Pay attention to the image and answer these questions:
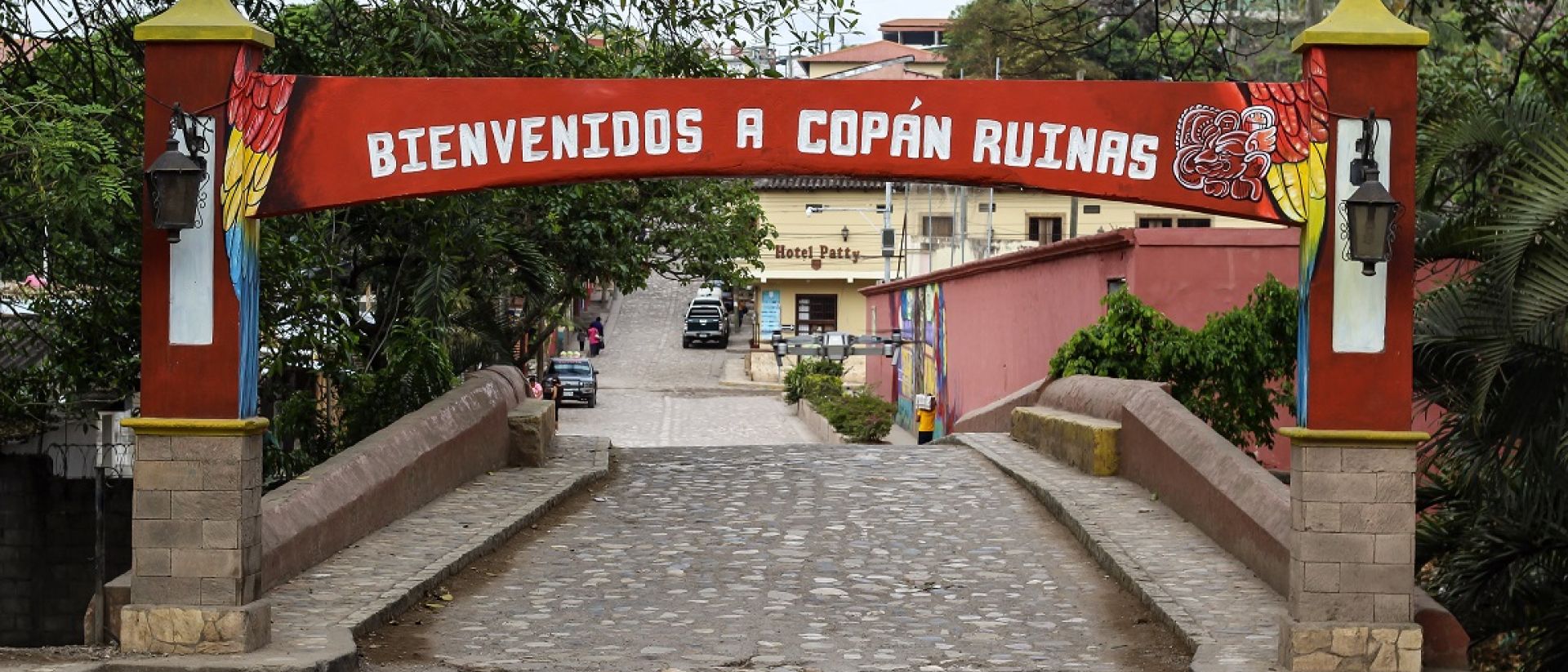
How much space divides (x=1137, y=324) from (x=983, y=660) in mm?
7831

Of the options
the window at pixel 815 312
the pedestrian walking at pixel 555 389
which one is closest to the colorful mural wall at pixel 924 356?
the pedestrian walking at pixel 555 389

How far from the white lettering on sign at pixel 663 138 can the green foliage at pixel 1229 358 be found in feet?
24.1

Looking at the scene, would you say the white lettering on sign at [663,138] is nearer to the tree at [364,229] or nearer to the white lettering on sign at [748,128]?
the white lettering on sign at [748,128]

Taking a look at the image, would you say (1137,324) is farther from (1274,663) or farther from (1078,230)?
(1078,230)

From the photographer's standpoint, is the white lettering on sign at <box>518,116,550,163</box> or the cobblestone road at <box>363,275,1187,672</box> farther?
the cobblestone road at <box>363,275,1187,672</box>

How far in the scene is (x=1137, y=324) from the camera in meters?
15.3

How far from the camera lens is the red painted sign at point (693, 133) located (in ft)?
24.4

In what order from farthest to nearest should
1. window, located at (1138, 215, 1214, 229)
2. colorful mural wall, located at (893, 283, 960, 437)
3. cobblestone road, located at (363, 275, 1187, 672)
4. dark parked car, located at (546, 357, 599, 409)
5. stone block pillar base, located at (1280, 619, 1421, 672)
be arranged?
window, located at (1138, 215, 1214, 229) → dark parked car, located at (546, 357, 599, 409) → colorful mural wall, located at (893, 283, 960, 437) → cobblestone road, located at (363, 275, 1187, 672) → stone block pillar base, located at (1280, 619, 1421, 672)

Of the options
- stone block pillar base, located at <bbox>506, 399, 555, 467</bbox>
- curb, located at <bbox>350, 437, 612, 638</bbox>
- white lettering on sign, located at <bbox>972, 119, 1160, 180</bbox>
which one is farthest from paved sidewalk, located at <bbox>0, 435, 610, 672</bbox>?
white lettering on sign, located at <bbox>972, 119, 1160, 180</bbox>

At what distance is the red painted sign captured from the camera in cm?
745

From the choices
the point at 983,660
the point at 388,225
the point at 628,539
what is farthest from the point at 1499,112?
the point at 388,225

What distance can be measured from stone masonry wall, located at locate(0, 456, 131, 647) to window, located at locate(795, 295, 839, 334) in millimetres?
42492

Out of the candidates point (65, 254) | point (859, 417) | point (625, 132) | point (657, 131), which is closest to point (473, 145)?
point (625, 132)

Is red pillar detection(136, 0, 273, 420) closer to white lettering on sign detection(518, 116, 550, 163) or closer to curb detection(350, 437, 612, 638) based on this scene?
white lettering on sign detection(518, 116, 550, 163)
